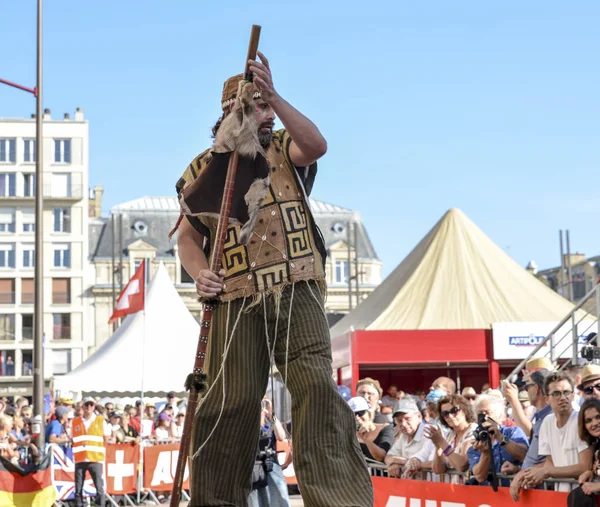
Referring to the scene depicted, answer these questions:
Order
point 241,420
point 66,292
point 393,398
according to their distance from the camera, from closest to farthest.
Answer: point 241,420 → point 393,398 → point 66,292

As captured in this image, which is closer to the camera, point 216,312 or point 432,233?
point 216,312

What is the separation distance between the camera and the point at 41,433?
16.2 metres

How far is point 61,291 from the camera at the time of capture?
80625 millimetres

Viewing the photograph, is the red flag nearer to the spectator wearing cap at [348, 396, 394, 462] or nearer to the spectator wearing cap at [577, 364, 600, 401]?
the spectator wearing cap at [348, 396, 394, 462]

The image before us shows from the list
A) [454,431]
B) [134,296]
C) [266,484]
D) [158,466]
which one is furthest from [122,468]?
[454,431]

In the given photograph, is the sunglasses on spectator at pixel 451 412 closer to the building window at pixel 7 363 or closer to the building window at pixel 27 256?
the building window at pixel 7 363

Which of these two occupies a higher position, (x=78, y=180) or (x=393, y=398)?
(x=78, y=180)

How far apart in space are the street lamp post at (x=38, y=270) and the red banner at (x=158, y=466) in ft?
5.75

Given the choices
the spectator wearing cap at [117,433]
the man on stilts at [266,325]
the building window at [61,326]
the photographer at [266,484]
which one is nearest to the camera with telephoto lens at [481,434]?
the photographer at [266,484]

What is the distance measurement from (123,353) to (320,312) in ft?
57.8

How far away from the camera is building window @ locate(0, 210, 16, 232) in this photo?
262ft

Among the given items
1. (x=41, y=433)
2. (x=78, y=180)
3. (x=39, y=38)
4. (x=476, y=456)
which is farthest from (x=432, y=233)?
(x=78, y=180)

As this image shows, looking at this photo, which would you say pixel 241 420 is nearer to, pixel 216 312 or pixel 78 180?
pixel 216 312

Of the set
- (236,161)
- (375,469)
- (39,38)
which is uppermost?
(39,38)
